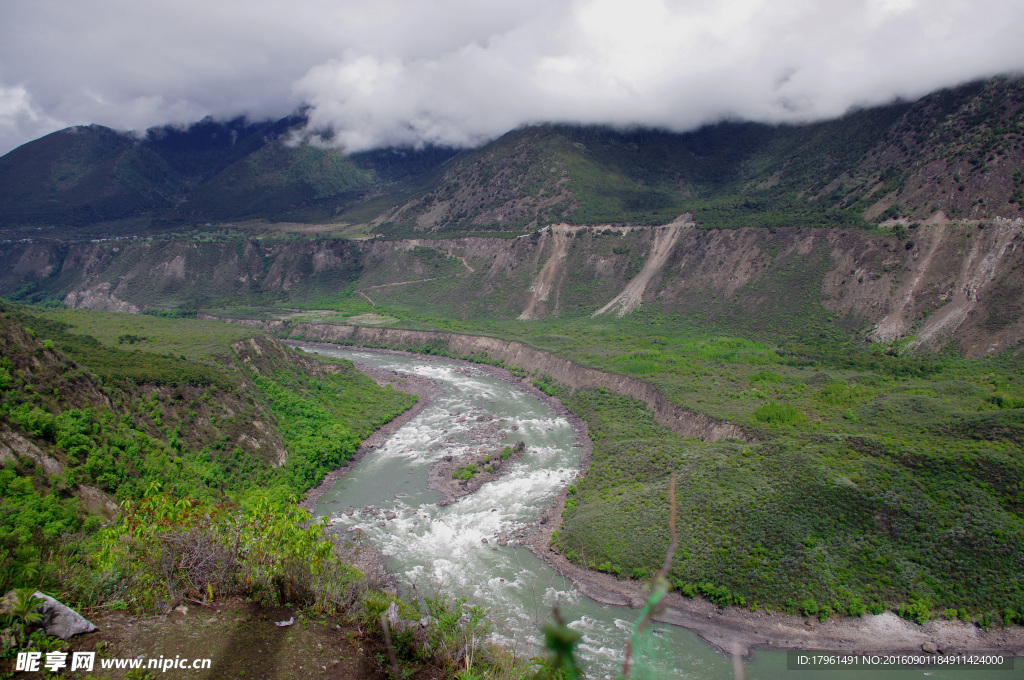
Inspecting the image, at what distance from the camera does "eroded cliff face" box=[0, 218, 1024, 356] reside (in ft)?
196

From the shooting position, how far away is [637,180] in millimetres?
126125

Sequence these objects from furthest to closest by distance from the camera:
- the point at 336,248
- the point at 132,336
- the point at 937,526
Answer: the point at 336,248, the point at 132,336, the point at 937,526

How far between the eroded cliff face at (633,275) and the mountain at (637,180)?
547 centimetres

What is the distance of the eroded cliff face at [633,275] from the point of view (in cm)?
5962

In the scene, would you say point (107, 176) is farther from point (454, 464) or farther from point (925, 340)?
point (925, 340)

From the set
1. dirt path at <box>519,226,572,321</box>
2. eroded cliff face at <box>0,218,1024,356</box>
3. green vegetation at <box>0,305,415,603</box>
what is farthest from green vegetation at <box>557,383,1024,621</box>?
dirt path at <box>519,226,572,321</box>

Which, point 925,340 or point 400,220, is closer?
point 925,340

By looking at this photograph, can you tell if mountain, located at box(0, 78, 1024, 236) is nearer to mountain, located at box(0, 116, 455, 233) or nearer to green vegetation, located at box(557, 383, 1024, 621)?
mountain, located at box(0, 116, 455, 233)

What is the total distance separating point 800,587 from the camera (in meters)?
25.7

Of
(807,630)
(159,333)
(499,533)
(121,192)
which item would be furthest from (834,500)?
(121,192)

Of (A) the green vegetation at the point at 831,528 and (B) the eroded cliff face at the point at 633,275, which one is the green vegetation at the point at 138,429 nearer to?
(A) the green vegetation at the point at 831,528

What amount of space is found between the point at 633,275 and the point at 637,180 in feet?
143

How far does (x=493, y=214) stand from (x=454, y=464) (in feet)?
294

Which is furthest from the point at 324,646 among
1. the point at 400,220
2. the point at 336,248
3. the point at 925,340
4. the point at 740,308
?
the point at 400,220
